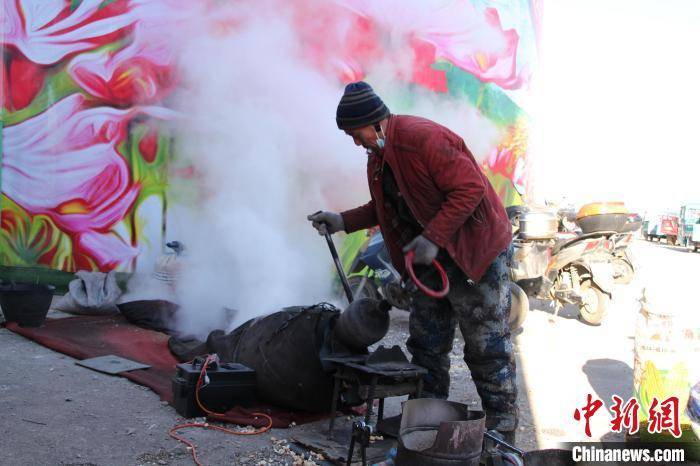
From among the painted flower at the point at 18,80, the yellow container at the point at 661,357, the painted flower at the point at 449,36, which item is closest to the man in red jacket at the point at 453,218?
the yellow container at the point at 661,357

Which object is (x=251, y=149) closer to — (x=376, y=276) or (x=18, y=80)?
(x=376, y=276)

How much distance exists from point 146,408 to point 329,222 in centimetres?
146

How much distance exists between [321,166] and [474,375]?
15.0 ft

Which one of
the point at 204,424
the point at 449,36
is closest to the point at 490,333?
the point at 204,424

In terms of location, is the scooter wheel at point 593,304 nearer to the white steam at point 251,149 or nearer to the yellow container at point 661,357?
the white steam at point 251,149

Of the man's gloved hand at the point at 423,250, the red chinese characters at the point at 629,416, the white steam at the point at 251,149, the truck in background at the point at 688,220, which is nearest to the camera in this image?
the man's gloved hand at the point at 423,250

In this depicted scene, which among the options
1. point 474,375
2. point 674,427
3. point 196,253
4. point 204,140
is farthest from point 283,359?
point 204,140

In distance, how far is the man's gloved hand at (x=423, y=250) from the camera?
2533mm

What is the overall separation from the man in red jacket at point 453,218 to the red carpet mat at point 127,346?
111 cm

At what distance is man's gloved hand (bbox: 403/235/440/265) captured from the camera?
2.53 metres

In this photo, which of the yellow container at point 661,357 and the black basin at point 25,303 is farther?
the black basin at point 25,303

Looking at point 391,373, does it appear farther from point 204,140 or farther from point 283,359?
point 204,140

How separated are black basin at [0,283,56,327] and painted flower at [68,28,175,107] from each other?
2358 millimetres

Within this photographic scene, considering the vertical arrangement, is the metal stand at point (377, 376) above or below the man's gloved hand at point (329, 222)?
below
